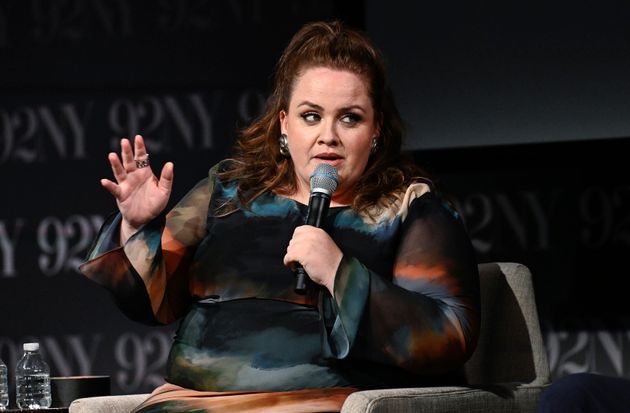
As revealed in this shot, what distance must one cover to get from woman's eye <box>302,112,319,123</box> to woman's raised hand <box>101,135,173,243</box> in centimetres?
33

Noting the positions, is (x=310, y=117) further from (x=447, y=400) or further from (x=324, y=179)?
(x=447, y=400)

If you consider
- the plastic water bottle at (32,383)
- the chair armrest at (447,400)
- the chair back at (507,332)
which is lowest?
the plastic water bottle at (32,383)

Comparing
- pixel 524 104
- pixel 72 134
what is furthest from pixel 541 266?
pixel 72 134

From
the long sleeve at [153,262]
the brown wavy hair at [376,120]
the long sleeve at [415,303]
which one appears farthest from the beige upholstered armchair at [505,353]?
the brown wavy hair at [376,120]

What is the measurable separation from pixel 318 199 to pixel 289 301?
276 mm

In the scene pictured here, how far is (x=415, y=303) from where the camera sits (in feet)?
8.22

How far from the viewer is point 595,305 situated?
399 cm

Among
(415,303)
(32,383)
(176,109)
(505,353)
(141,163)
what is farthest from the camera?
(176,109)

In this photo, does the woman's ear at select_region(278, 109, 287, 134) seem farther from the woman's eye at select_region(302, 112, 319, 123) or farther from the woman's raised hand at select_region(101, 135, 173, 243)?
the woman's raised hand at select_region(101, 135, 173, 243)

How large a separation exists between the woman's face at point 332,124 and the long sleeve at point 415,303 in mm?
173

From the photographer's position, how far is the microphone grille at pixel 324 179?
250 centimetres

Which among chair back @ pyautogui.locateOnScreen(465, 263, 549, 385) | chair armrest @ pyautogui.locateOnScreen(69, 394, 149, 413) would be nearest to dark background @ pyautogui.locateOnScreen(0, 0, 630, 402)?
chair back @ pyautogui.locateOnScreen(465, 263, 549, 385)

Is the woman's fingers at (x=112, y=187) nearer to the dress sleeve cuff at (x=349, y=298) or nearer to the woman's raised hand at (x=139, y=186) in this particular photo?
the woman's raised hand at (x=139, y=186)

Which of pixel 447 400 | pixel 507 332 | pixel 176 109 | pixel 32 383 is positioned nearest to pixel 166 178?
pixel 447 400
